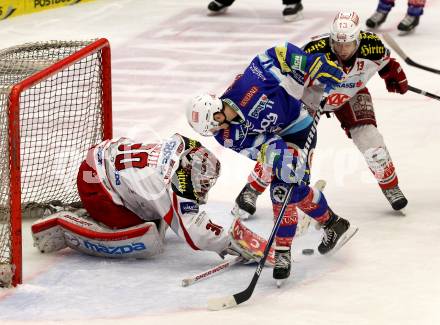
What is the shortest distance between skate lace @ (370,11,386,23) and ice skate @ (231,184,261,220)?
3903 mm

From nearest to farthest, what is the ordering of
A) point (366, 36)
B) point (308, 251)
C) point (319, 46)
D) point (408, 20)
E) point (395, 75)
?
point (308, 251)
point (319, 46)
point (366, 36)
point (395, 75)
point (408, 20)

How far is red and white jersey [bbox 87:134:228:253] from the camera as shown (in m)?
5.63

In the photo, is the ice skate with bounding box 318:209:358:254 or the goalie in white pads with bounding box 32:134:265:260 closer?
the goalie in white pads with bounding box 32:134:265:260

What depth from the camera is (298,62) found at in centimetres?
583

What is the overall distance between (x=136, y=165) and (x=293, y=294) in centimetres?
94

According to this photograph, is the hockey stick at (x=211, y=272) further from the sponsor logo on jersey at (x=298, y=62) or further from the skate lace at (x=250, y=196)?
the sponsor logo on jersey at (x=298, y=62)

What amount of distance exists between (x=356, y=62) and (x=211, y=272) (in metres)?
1.36

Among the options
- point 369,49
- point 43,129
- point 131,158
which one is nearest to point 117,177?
point 131,158

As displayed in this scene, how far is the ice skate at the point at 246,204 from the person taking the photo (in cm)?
647

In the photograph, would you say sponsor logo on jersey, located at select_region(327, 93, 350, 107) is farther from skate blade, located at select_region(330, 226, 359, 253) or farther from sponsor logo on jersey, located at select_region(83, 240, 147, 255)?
sponsor logo on jersey, located at select_region(83, 240, 147, 255)

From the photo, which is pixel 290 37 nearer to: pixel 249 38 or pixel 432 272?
pixel 249 38

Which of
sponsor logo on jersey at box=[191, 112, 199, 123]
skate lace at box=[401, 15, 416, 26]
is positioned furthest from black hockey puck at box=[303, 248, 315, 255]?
skate lace at box=[401, 15, 416, 26]

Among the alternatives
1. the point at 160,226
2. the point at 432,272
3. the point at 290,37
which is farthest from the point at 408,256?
the point at 290,37

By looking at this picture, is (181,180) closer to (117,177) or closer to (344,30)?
(117,177)
